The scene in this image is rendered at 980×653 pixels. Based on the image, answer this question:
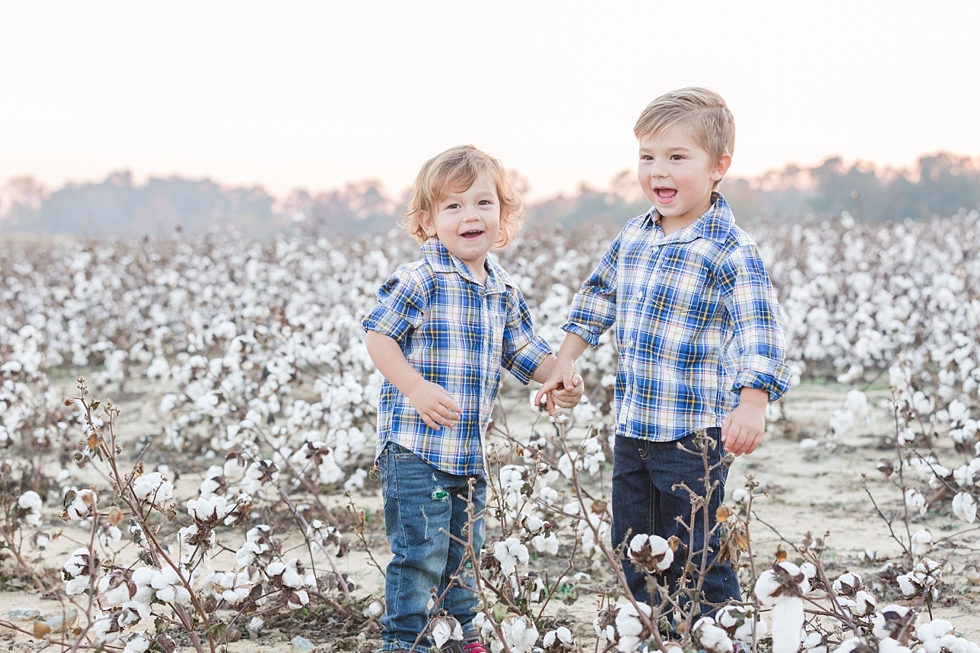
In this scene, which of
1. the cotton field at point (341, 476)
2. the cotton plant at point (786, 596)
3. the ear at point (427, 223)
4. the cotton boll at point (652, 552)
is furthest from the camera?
the ear at point (427, 223)

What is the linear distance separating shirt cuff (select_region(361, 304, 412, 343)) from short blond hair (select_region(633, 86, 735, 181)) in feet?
2.55

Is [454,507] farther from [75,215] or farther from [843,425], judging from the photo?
[75,215]

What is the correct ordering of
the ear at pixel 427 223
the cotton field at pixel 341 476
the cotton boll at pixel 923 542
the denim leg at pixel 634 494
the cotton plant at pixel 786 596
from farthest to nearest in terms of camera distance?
the cotton boll at pixel 923 542
the ear at pixel 427 223
the denim leg at pixel 634 494
the cotton field at pixel 341 476
the cotton plant at pixel 786 596

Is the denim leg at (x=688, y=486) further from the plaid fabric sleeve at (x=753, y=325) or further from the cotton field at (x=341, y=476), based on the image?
the plaid fabric sleeve at (x=753, y=325)

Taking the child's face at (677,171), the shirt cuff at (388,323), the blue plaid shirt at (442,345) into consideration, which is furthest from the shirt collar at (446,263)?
the child's face at (677,171)

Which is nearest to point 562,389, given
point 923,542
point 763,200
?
point 923,542

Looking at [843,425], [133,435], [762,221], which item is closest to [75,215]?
[762,221]

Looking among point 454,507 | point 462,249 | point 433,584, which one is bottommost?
point 433,584

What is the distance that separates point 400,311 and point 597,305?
22.4 inches

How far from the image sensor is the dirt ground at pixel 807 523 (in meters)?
2.96

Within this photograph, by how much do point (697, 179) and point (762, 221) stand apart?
1659 cm

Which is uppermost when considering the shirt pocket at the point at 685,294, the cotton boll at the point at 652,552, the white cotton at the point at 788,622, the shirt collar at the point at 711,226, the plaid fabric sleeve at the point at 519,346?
the shirt collar at the point at 711,226

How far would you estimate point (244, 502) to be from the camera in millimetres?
2467

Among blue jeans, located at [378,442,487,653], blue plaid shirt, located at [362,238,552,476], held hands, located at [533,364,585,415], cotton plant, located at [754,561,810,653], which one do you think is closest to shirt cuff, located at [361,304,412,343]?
blue plaid shirt, located at [362,238,552,476]
